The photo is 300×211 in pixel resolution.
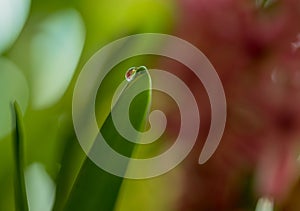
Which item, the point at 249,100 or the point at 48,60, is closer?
the point at 249,100

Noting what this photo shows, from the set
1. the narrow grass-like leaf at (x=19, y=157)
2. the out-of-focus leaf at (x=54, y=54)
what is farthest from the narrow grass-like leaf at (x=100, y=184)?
the out-of-focus leaf at (x=54, y=54)

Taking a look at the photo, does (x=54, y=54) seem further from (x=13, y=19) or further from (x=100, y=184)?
(x=100, y=184)

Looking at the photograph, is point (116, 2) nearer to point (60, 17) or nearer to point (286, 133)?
point (60, 17)

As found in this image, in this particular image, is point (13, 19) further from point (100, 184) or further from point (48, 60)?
point (100, 184)

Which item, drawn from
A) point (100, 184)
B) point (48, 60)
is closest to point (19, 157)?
point (100, 184)
